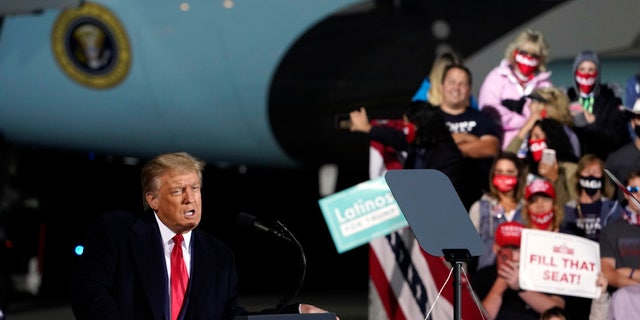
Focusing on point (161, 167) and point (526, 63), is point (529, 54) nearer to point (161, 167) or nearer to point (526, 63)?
point (526, 63)

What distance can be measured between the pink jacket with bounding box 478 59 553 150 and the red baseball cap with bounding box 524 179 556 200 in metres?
0.86

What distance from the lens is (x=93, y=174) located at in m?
15.2

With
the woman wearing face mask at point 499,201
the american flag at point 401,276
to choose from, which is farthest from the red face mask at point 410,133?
the woman wearing face mask at point 499,201

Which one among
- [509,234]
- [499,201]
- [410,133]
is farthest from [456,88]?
[509,234]

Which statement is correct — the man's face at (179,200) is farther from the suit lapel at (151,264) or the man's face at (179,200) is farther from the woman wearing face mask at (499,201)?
the woman wearing face mask at (499,201)

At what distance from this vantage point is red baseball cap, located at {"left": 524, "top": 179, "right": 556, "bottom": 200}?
7.48 m

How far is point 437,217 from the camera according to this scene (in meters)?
4.83

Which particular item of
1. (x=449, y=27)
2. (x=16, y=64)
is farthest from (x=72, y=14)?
(x=449, y=27)

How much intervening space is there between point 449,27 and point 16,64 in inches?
167

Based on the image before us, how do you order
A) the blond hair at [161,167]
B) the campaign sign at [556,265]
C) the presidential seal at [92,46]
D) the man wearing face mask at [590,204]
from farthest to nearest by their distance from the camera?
the presidential seal at [92,46]
the man wearing face mask at [590,204]
the campaign sign at [556,265]
the blond hair at [161,167]

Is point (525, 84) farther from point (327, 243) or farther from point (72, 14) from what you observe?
point (327, 243)

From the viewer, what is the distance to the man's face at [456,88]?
8.02 metres

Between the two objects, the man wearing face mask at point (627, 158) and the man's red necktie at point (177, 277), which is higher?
the man wearing face mask at point (627, 158)

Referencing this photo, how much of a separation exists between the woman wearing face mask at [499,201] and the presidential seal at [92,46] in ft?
15.6
